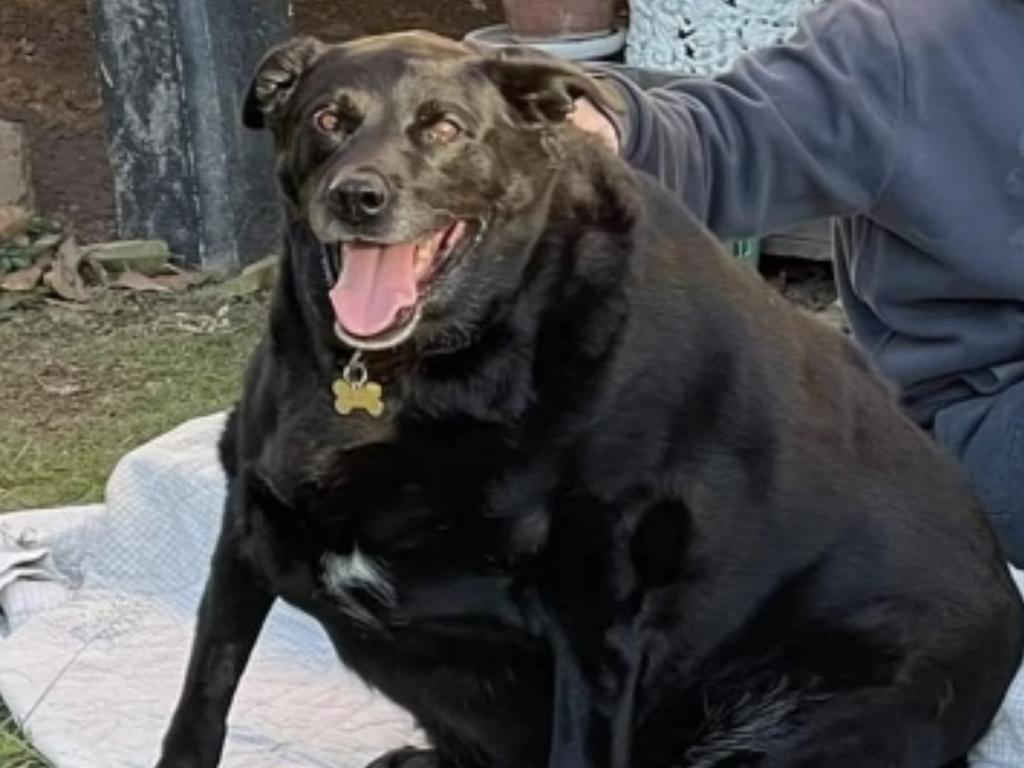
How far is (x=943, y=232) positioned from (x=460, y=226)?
952 mm

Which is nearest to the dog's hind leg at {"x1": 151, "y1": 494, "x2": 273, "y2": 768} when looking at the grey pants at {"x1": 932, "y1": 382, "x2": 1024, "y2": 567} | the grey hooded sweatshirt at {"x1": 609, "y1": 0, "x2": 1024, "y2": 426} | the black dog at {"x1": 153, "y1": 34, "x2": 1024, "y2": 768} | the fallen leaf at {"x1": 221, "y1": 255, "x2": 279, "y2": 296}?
the black dog at {"x1": 153, "y1": 34, "x2": 1024, "y2": 768}

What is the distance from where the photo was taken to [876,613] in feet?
7.98

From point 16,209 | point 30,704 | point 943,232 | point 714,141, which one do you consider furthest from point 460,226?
point 16,209

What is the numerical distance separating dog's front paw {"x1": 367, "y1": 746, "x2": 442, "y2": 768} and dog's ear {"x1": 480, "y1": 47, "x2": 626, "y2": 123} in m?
0.86

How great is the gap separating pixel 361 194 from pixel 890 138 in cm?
102

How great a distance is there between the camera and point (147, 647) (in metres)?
3.11

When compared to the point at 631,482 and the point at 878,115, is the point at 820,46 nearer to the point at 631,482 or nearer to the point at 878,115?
the point at 878,115

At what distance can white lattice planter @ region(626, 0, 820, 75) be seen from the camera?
15.6 ft

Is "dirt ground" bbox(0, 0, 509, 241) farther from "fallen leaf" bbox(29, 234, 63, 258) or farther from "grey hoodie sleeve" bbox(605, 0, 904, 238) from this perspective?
"grey hoodie sleeve" bbox(605, 0, 904, 238)

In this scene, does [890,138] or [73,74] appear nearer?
[890,138]

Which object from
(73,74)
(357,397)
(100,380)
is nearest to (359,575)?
(357,397)

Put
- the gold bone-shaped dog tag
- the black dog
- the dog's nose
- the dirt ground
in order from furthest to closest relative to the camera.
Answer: the dirt ground, the gold bone-shaped dog tag, the black dog, the dog's nose

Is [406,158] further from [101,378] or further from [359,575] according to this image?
[101,378]

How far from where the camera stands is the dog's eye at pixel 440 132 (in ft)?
6.86
